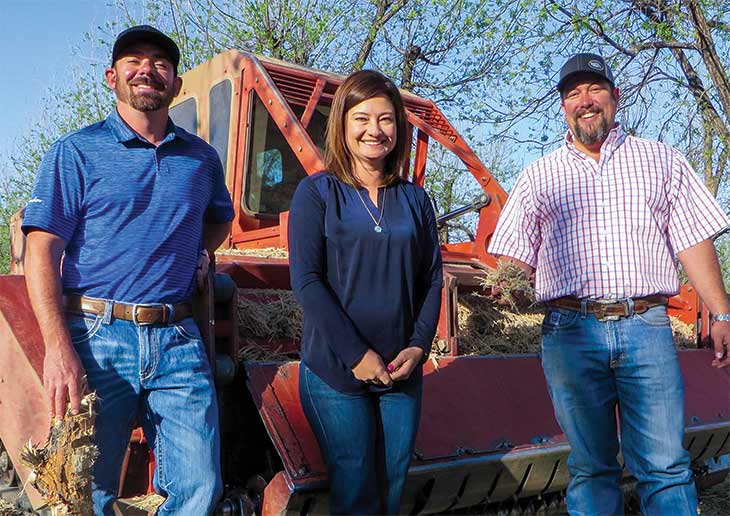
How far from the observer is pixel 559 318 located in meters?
3.03

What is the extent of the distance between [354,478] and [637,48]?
9415mm

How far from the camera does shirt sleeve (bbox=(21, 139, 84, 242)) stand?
2.45m

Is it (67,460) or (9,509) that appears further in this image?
(9,509)

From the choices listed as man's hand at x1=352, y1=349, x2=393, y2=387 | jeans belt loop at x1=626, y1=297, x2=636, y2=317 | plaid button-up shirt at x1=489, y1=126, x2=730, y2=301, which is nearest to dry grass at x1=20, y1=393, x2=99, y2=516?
man's hand at x1=352, y1=349, x2=393, y2=387

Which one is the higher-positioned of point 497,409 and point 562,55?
point 562,55

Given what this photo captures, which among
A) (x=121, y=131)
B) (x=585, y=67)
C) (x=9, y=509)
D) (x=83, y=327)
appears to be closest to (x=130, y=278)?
(x=83, y=327)

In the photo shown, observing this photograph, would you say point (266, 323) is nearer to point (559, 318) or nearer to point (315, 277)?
point (315, 277)

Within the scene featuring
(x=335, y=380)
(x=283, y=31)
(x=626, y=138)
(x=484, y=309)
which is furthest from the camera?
(x=283, y=31)

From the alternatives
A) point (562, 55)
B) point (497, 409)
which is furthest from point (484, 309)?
point (562, 55)

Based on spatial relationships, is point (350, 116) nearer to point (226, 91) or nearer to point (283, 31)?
point (226, 91)

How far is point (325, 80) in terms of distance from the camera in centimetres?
585

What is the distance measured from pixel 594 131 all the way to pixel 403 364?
1.18 m

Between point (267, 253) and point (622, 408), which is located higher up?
point (267, 253)

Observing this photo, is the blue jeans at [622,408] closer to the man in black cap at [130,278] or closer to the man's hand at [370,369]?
the man's hand at [370,369]
